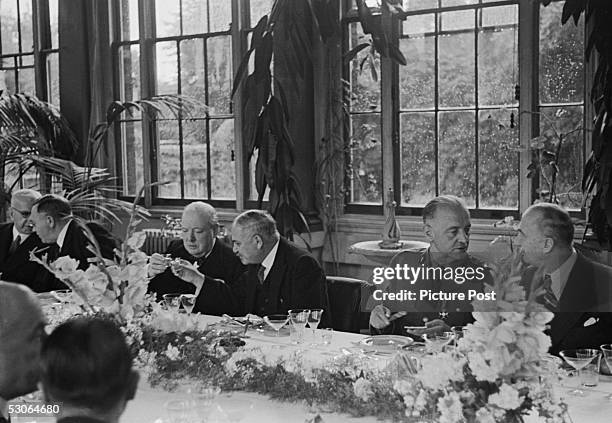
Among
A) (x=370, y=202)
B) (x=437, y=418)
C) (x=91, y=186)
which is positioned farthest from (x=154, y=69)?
(x=437, y=418)

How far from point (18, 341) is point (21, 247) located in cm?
399

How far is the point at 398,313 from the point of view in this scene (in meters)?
3.81

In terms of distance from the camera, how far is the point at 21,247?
583 cm

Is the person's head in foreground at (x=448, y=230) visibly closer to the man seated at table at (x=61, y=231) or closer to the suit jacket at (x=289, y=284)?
the suit jacket at (x=289, y=284)

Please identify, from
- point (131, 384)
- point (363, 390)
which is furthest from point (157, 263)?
point (131, 384)

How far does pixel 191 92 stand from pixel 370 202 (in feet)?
6.44

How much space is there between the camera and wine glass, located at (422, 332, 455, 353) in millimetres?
2766

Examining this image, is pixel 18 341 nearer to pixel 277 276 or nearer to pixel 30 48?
pixel 277 276

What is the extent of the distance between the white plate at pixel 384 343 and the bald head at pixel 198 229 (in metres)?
1.99

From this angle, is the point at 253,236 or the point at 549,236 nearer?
the point at 549,236

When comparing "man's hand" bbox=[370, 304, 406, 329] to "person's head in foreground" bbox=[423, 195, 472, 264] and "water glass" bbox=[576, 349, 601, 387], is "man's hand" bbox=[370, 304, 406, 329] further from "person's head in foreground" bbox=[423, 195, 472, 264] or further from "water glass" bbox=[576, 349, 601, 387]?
"water glass" bbox=[576, 349, 601, 387]

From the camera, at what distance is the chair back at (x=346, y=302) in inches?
165

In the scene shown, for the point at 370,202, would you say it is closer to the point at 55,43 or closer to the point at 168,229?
the point at 168,229

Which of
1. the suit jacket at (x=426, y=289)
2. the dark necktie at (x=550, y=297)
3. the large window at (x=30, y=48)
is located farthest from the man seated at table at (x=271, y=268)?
the large window at (x=30, y=48)
